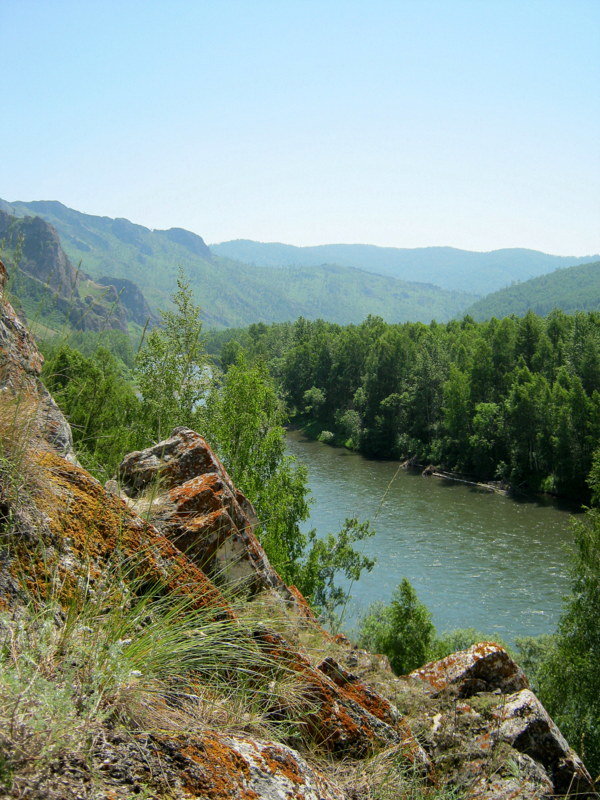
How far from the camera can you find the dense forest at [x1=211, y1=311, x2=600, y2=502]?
56781mm

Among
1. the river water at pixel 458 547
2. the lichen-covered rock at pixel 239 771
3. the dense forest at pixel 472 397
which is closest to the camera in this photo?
the lichen-covered rock at pixel 239 771

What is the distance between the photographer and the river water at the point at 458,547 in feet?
98.4

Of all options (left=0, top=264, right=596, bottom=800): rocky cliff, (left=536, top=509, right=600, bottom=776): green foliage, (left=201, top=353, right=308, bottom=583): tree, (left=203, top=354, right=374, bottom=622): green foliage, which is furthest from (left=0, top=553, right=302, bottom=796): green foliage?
(left=536, top=509, right=600, bottom=776): green foliage

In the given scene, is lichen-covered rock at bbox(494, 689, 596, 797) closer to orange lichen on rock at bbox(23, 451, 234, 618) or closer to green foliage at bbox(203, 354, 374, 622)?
orange lichen on rock at bbox(23, 451, 234, 618)

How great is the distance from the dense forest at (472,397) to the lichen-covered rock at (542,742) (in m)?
46.9

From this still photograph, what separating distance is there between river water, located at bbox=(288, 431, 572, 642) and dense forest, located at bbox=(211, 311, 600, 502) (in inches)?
230

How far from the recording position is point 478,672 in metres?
6.71

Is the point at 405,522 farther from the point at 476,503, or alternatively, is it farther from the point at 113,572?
the point at 113,572

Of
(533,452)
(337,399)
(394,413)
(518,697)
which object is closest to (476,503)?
(533,452)

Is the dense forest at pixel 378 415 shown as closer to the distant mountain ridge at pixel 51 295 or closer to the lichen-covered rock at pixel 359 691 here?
the distant mountain ridge at pixel 51 295

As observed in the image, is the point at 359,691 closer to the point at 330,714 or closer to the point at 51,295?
the point at 330,714

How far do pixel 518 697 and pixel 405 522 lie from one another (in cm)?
3900

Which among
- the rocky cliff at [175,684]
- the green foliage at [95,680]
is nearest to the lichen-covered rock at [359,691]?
the rocky cliff at [175,684]

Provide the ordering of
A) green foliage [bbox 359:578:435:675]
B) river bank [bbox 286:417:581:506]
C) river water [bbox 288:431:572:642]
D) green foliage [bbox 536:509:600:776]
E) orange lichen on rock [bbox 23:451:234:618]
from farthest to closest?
river bank [bbox 286:417:581:506] < river water [bbox 288:431:572:642] < green foliage [bbox 359:578:435:675] < green foliage [bbox 536:509:600:776] < orange lichen on rock [bbox 23:451:234:618]
